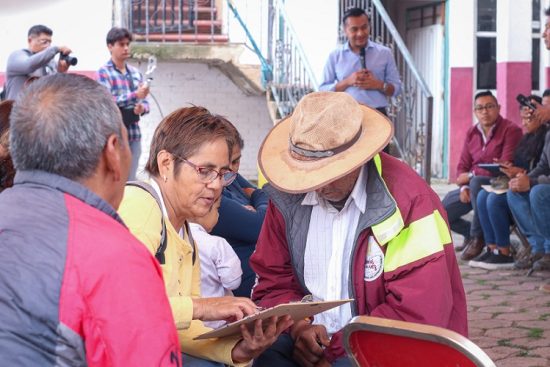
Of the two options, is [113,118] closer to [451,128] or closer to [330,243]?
[330,243]

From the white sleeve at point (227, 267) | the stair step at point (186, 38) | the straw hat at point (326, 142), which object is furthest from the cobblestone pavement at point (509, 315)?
the stair step at point (186, 38)

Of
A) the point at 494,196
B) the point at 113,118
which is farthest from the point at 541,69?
the point at 113,118

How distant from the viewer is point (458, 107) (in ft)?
46.4

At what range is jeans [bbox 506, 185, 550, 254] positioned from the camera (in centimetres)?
763

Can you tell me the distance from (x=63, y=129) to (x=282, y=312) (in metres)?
1.10

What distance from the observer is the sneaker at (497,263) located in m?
8.34

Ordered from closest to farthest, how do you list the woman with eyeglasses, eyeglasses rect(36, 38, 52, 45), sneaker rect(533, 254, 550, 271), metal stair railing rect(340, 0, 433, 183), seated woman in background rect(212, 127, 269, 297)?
the woman with eyeglasses → seated woman in background rect(212, 127, 269, 297) → sneaker rect(533, 254, 550, 271) → eyeglasses rect(36, 38, 52, 45) → metal stair railing rect(340, 0, 433, 183)

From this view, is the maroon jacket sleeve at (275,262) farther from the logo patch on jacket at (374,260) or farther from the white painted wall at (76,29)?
the white painted wall at (76,29)

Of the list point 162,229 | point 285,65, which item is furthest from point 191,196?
point 285,65

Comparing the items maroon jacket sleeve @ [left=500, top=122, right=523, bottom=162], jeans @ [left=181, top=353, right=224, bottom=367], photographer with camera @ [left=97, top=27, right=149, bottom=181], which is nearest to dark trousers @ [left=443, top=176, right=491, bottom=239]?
maroon jacket sleeve @ [left=500, top=122, right=523, bottom=162]

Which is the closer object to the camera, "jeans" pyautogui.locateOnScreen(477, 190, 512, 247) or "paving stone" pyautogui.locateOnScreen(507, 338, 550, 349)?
"paving stone" pyautogui.locateOnScreen(507, 338, 550, 349)

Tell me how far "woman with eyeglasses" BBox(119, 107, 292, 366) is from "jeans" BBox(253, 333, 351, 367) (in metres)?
0.29

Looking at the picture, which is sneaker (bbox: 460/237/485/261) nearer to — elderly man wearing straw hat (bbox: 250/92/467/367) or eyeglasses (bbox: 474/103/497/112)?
eyeglasses (bbox: 474/103/497/112)

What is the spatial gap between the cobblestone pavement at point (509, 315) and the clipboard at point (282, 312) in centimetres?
263
